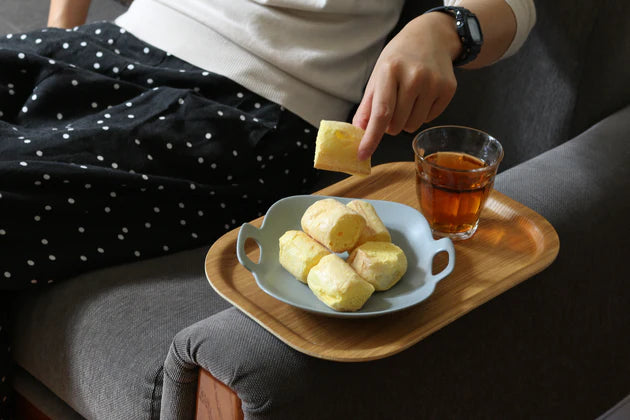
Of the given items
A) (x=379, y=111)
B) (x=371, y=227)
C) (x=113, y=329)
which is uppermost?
(x=379, y=111)

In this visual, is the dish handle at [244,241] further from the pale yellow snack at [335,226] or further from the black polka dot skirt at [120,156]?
the black polka dot skirt at [120,156]

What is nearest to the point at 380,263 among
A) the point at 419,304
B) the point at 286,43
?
the point at 419,304

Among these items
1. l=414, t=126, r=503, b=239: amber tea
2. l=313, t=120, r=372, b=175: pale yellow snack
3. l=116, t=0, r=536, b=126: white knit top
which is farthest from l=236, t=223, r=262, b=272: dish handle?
l=116, t=0, r=536, b=126: white knit top

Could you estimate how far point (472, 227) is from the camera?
2.97 ft

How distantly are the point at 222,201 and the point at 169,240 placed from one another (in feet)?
0.32

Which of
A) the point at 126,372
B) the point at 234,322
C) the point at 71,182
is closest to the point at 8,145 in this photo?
the point at 71,182

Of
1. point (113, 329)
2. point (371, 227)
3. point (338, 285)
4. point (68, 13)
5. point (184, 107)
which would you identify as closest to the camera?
point (338, 285)

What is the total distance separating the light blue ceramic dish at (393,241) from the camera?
2.51 ft

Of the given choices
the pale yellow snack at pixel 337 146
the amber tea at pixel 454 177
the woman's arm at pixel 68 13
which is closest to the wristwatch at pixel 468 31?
the amber tea at pixel 454 177

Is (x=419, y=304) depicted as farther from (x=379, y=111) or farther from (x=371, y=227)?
(x=379, y=111)

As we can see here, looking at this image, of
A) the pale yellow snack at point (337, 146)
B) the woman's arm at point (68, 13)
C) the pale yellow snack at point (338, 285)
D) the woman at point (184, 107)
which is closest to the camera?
the pale yellow snack at point (338, 285)

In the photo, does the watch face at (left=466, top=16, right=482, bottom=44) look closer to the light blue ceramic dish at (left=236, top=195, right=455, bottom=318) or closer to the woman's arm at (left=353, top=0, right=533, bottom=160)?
the woman's arm at (left=353, top=0, right=533, bottom=160)

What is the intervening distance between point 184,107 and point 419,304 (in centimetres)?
49

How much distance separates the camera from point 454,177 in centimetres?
86
